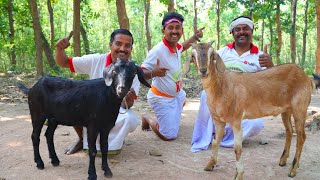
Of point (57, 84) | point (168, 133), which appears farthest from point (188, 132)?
point (57, 84)

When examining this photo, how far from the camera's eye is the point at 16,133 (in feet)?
16.9

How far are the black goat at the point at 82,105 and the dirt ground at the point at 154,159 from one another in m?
0.30

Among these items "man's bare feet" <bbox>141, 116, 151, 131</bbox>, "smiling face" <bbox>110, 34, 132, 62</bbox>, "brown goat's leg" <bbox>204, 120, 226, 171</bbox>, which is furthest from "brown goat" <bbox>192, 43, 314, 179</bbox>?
"man's bare feet" <bbox>141, 116, 151, 131</bbox>

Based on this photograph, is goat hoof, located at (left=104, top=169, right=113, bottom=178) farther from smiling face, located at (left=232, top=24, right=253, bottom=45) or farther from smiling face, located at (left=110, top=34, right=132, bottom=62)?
smiling face, located at (left=232, top=24, right=253, bottom=45)

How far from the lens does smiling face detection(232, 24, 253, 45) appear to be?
4.41m

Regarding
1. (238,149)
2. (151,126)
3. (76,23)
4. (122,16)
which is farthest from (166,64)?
(76,23)

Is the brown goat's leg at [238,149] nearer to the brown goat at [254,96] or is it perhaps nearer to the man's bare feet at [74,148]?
the brown goat at [254,96]

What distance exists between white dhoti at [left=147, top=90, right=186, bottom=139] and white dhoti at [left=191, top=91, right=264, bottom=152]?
1.74 feet

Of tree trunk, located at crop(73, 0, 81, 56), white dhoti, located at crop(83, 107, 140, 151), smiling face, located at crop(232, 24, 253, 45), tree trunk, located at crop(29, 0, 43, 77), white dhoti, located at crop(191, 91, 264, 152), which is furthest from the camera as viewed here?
tree trunk, located at crop(29, 0, 43, 77)

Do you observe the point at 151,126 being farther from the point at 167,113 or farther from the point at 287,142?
the point at 287,142

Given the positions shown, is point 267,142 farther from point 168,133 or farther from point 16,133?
point 16,133

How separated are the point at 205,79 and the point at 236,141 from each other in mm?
768

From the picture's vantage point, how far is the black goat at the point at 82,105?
343 cm

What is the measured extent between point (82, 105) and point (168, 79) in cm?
202
